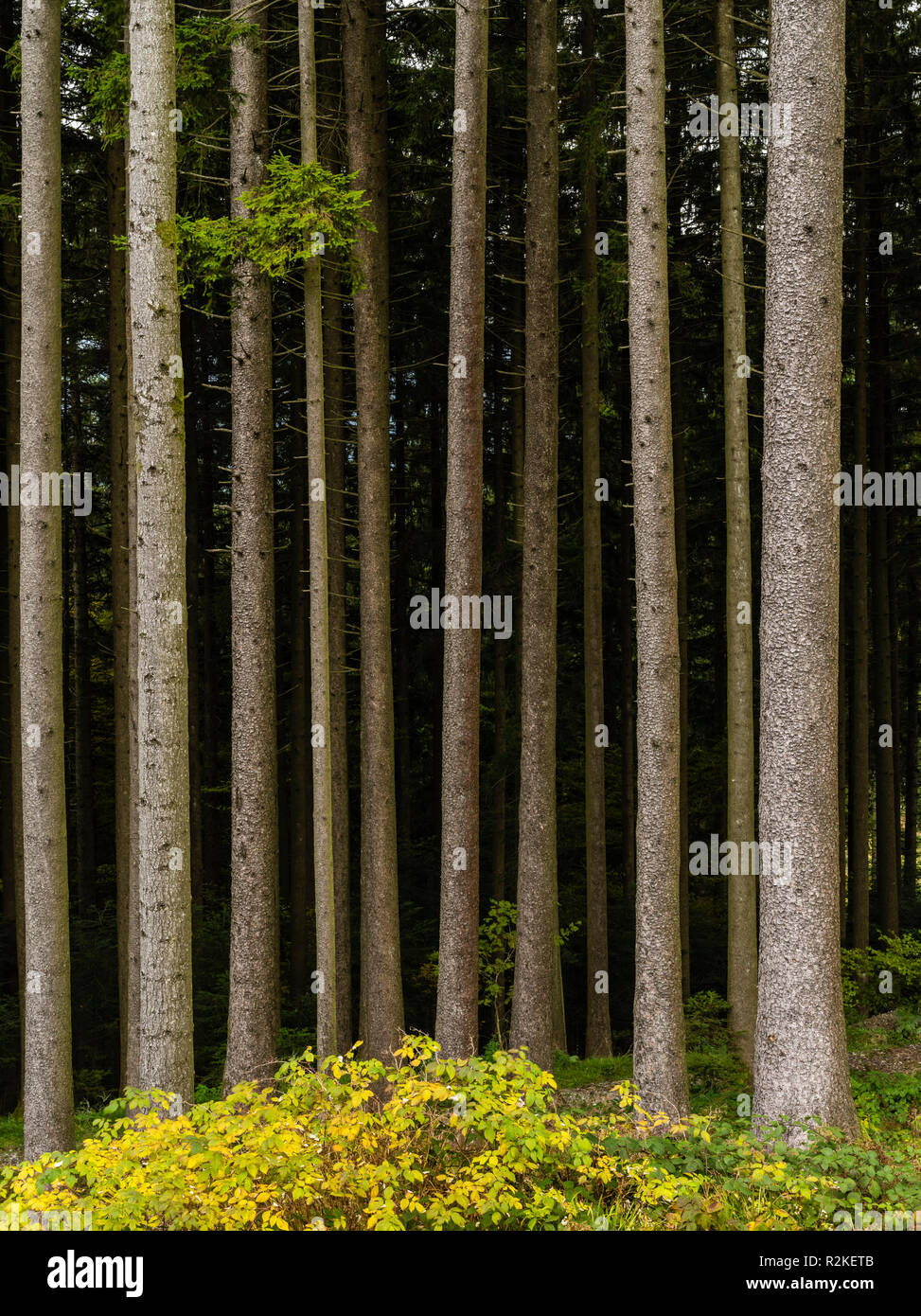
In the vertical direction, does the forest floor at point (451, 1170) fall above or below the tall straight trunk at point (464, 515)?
below

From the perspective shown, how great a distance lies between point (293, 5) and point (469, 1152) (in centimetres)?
1300

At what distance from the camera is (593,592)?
1346cm

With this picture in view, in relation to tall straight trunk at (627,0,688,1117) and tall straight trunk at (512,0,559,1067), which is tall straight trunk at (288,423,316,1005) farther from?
tall straight trunk at (627,0,688,1117)

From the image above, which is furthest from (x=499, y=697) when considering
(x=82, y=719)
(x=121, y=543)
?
(x=82, y=719)

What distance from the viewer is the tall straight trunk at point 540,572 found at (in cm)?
1039

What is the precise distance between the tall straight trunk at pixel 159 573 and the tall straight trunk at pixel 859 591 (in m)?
12.0

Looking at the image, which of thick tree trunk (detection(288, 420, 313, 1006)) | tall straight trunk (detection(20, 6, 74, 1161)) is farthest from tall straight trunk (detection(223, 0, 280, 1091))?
thick tree trunk (detection(288, 420, 313, 1006))

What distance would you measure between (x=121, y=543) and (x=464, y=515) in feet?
18.3

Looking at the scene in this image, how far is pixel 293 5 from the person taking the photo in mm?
11977

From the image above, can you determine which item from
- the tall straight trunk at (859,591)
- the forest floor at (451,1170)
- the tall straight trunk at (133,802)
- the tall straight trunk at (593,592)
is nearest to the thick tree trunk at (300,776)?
the tall straight trunk at (593,592)

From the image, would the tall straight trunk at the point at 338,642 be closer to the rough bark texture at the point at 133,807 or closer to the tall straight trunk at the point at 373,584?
the tall straight trunk at the point at 373,584
